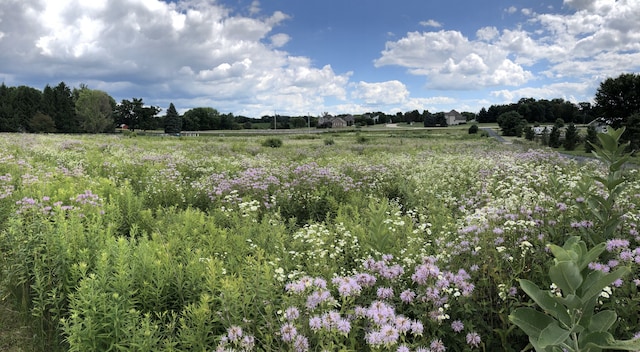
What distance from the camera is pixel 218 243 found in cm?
486

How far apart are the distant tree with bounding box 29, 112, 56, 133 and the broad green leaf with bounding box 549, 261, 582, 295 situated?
89485 mm

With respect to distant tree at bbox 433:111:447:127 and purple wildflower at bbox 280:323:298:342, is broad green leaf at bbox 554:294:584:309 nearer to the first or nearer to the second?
purple wildflower at bbox 280:323:298:342

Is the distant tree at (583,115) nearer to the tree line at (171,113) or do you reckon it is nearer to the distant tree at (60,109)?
the tree line at (171,113)

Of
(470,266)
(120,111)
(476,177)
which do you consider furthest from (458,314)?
(120,111)

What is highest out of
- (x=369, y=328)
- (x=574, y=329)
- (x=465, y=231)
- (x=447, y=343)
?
(x=574, y=329)

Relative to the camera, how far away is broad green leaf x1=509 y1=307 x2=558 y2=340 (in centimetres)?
174

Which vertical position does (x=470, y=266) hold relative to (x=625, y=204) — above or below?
below

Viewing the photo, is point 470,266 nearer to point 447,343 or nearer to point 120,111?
point 447,343

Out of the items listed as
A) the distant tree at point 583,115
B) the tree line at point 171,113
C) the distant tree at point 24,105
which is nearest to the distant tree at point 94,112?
the tree line at point 171,113

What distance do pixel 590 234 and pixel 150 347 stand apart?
4.34 m

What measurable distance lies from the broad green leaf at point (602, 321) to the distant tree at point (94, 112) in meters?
98.9

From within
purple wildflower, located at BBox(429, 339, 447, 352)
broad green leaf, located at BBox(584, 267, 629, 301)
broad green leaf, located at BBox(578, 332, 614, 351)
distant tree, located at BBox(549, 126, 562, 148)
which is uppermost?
broad green leaf, located at BBox(584, 267, 629, 301)

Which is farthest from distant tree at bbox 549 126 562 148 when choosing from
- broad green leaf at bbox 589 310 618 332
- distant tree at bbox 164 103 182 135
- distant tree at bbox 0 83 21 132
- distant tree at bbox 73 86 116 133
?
distant tree at bbox 0 83 21 132

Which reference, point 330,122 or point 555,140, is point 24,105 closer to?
point 330,122
